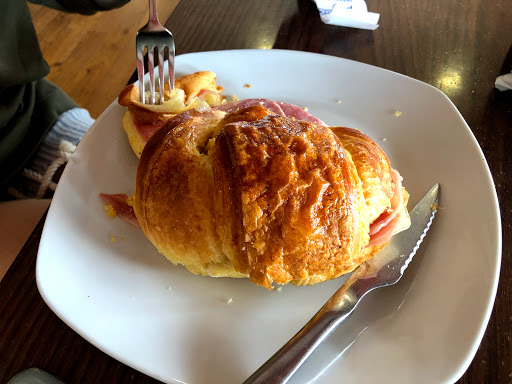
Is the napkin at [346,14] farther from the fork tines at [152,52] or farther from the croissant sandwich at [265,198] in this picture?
the croissant sandwich at [265,198]

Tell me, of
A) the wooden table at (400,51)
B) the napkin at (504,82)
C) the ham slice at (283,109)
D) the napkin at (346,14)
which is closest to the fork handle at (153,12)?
the wooden table at (400,51)

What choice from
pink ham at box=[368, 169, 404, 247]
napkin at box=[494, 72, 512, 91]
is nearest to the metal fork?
pink ham at box=[368, 169, 404, 247]

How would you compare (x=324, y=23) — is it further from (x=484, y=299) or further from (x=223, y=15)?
(x=484, y=299)

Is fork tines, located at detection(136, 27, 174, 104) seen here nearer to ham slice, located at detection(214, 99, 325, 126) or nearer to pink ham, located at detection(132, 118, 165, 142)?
pink ham, located at detection(132, 118, 165, 142)

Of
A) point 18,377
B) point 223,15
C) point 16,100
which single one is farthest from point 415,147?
point 16,100

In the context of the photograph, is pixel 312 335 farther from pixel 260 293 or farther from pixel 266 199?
pixel 266 199

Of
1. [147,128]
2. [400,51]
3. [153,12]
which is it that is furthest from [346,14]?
[147,128]
